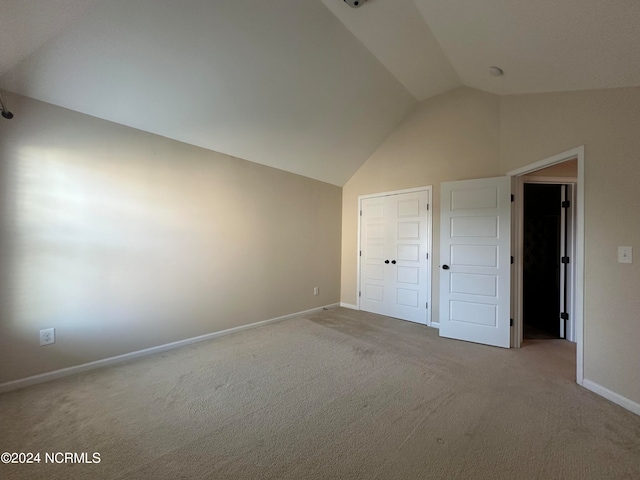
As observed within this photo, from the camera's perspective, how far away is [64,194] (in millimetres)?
2289

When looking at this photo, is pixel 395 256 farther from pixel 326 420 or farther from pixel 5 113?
pixel 5 113

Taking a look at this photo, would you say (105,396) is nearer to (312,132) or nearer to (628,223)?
(312,132)

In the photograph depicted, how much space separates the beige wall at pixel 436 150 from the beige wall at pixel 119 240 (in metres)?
1.74

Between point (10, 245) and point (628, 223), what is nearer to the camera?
point (628, 223)

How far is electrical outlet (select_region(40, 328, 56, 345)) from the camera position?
220 cm

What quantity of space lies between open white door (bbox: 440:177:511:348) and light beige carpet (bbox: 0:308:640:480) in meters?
0.46

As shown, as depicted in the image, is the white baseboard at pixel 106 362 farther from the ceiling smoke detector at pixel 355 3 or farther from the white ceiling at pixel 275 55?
the ceiling smoke detector at pixel 355 3

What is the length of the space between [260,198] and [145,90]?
1.75 metres

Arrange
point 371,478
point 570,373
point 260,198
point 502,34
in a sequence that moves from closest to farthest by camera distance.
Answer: point 371,478, point 502,34, point 570,373, point 260,198

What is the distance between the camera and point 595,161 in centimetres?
214

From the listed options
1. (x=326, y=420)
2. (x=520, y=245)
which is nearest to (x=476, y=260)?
(x=520, y=245)

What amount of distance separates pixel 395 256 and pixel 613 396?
264 cm

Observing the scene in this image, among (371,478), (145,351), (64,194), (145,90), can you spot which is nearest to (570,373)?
(371,478)

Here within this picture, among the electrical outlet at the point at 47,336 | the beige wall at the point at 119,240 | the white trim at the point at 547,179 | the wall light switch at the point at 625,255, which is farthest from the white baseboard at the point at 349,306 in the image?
the electrical outlet at the point at 47,336
